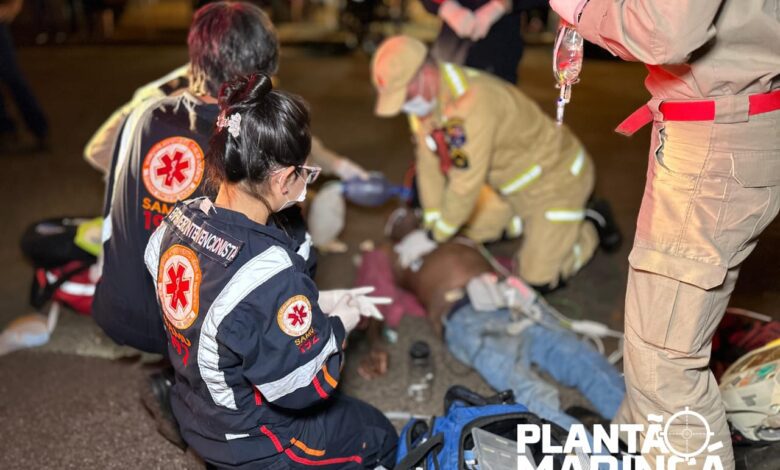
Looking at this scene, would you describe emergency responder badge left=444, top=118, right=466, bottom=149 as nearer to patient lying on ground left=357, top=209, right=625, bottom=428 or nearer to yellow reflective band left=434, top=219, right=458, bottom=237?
yellow reflective band left=434, top=219, right=458, bottom=237

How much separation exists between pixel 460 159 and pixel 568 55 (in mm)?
1000

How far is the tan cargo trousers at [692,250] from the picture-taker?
63.6 inches

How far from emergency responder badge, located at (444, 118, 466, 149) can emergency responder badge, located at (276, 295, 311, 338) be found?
4.55ft

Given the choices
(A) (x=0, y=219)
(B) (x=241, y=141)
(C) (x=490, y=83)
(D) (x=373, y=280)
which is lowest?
(A) (x=0, y=219)

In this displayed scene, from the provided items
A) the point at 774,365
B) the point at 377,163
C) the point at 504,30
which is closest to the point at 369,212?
the point at 377,163

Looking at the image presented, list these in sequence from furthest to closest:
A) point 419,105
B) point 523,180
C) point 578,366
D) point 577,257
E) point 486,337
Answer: point 577,257, point 523,180, point 419,105, point 486,337, point 578,366

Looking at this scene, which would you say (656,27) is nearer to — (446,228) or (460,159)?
(460,159)

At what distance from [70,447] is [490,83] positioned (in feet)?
6.45

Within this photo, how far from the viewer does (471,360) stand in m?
2.63

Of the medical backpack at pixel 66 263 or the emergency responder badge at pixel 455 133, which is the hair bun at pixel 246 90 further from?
the medical backpack at pixel 66 263

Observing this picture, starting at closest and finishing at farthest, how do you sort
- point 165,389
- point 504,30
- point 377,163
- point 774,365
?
point 774,365 < point 165,389 < point 504,30 < point 377,163

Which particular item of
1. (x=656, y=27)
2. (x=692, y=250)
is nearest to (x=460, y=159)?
(x=692, y=250)

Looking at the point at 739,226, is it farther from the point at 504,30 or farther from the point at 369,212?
the point at 369,212

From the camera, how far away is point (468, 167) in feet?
9.30
